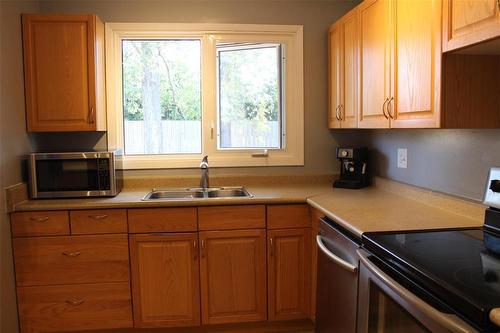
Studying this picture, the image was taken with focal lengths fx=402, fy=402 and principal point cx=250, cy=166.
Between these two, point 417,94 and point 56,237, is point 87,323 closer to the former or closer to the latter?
point 56,237

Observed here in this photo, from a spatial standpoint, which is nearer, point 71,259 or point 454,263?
point 454,263

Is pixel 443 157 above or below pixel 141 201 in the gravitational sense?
above

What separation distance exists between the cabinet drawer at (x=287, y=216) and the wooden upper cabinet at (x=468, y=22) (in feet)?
4.15

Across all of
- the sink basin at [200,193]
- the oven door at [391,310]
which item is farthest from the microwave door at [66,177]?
the oven door at [391,310]

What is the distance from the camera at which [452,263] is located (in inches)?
48.6

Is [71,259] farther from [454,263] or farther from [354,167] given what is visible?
[454,263]

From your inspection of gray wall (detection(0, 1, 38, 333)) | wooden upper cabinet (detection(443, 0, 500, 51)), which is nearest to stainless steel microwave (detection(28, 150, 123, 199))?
gray wall (detection(0, 1, 38, 333))

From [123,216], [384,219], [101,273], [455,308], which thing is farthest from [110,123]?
[455,308]

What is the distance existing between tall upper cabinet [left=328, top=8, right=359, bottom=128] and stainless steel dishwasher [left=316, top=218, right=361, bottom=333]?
2.72 ft

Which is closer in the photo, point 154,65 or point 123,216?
point 123,216

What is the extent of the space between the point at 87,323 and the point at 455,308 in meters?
2.13

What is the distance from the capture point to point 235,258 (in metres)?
2.46

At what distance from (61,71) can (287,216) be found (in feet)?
5.55

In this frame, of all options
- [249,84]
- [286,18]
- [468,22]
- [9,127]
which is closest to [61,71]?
[9,127]
